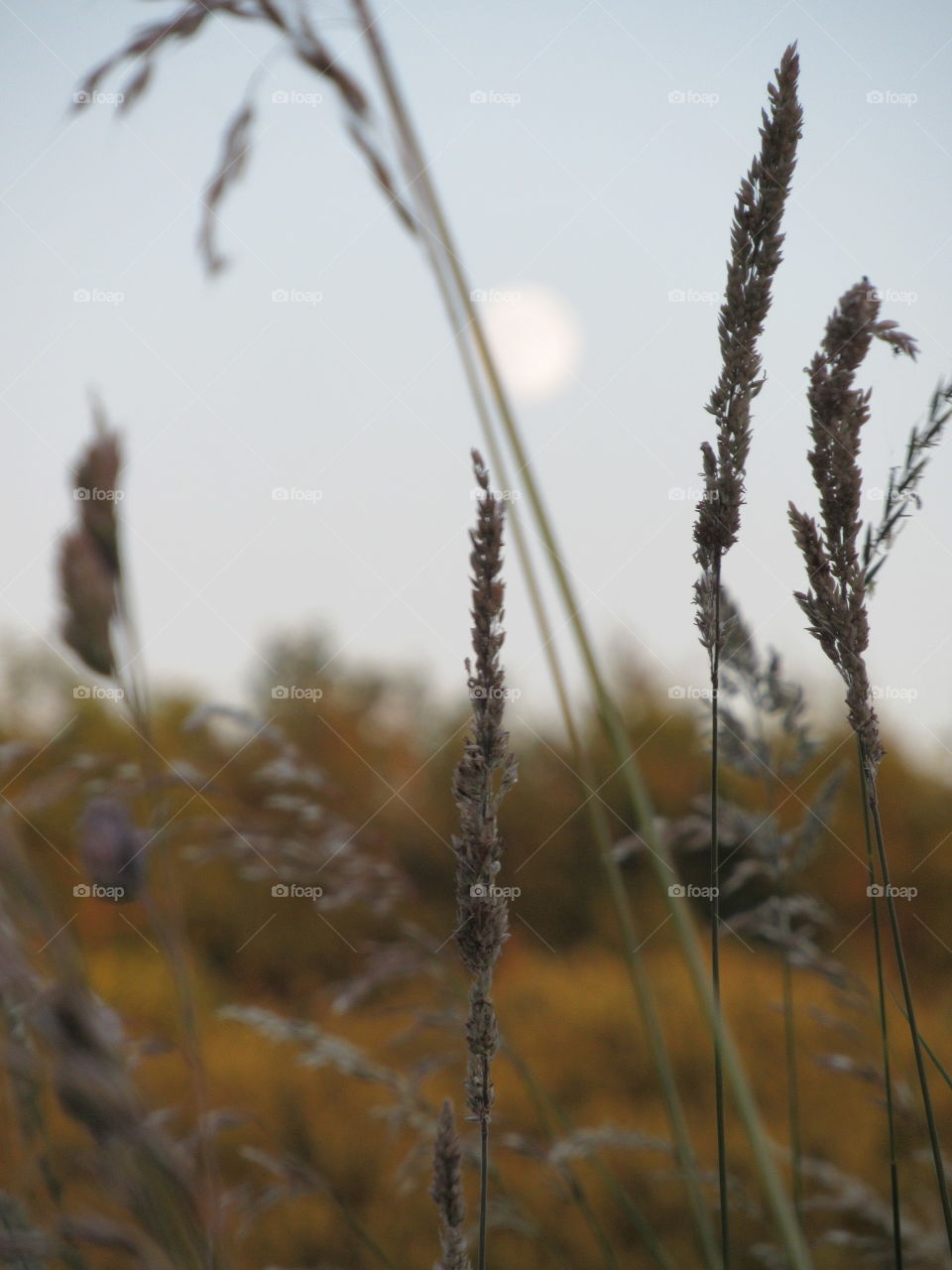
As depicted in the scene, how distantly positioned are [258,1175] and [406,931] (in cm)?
130

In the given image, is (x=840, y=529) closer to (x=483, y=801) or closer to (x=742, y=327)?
(x=742, y=327)

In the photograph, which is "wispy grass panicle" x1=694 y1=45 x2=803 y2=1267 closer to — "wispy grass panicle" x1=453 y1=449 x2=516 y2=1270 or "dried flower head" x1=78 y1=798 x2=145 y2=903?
"wispy grass panicle" x1=453 y1=449 x2=516 y2=1270

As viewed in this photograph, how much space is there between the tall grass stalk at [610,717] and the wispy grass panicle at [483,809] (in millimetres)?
52

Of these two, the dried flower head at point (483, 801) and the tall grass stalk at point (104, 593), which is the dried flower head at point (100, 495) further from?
the dried flower head at point (483, 801)

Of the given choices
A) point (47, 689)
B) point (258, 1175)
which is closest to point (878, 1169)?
point (258, 1175)

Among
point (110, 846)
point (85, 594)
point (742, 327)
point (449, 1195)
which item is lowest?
point (449, 1195)

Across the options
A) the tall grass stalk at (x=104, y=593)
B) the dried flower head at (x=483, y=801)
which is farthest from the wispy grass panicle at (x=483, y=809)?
the tall grass stalk at (x=104, y=593)

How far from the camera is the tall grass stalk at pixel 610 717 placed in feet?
1.17

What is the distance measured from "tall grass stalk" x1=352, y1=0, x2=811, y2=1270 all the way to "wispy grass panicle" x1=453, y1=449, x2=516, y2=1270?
0.05 meters

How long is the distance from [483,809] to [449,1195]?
6.3 inches

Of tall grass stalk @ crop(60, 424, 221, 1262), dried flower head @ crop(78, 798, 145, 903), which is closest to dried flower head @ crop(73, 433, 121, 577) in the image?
tall grass stalk @ crop(60, 424, 221, 1262)

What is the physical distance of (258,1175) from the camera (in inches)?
76.7

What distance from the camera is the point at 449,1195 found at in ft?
1.32

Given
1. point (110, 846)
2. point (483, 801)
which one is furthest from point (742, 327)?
point (110, 846)
